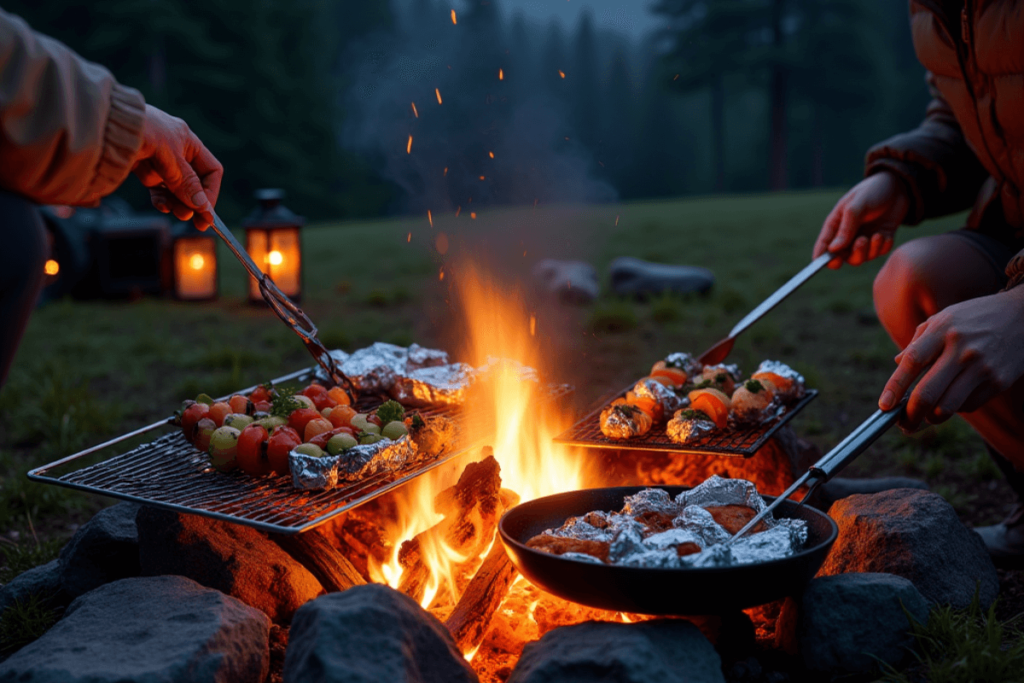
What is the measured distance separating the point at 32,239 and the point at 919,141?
2.99 metres

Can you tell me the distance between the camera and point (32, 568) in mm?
2721

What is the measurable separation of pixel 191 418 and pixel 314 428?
16.8 inches

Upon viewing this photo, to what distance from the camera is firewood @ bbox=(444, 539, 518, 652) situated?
2.12m

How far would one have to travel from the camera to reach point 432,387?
3029mm

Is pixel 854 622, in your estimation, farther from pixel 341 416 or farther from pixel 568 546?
pixel 341 416

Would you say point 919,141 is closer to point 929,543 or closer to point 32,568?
point 929,543

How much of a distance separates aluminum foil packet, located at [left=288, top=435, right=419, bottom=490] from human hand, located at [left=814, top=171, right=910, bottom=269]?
1.84 meters

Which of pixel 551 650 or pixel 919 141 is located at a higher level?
pixel 919 141

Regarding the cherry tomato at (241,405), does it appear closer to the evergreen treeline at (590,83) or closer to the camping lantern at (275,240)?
the camping lantern at (275,240)

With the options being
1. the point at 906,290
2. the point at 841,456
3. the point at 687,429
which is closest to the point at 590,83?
the point at 906,290

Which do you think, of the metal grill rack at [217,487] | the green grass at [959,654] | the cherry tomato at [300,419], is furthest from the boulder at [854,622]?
the cherry tomato at [300,419]

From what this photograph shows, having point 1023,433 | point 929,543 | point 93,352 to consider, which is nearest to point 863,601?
point 929,543

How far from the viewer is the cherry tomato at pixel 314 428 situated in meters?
2.46

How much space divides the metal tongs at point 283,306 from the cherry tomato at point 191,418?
39cm
